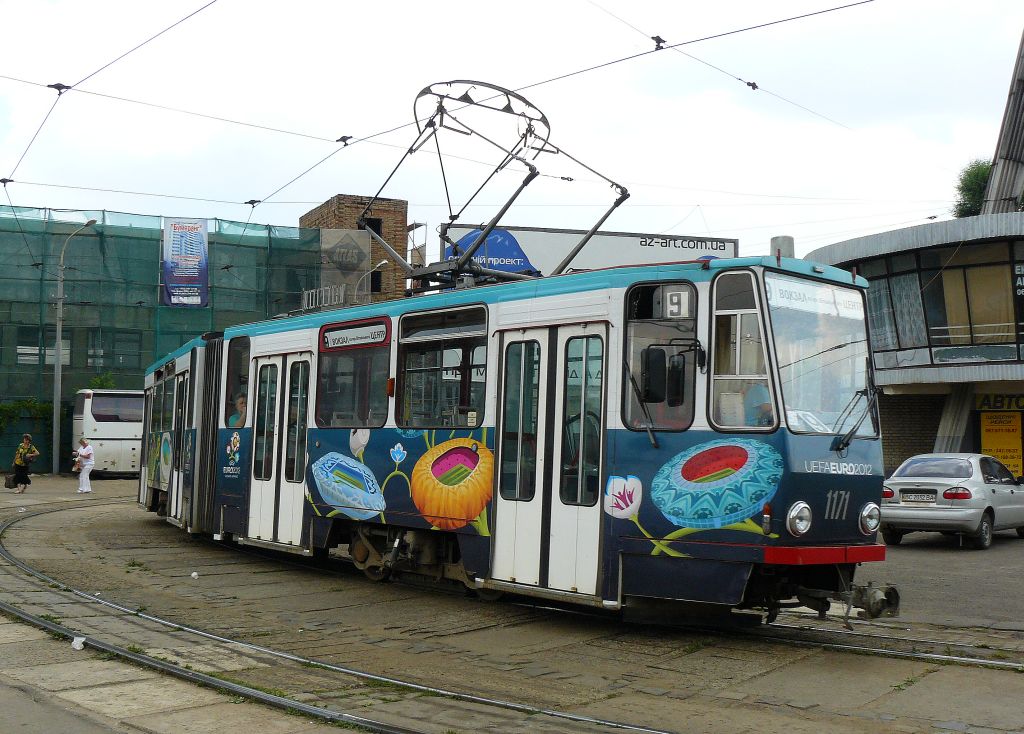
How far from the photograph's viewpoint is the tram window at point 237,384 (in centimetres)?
1451

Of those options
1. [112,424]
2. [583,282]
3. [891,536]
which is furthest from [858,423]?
[112,424]

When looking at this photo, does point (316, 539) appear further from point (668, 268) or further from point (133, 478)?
point (133, 478)

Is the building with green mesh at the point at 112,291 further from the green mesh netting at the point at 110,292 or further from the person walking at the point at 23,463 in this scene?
the person walking at the point at 23,463

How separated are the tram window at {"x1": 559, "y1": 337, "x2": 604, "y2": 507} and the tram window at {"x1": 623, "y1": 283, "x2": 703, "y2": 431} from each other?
0.33 metres

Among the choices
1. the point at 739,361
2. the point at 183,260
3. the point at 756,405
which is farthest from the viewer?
the point at 183,260

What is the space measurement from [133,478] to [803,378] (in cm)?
3391

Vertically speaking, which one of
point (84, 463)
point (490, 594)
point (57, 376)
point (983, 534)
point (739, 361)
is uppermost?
point (57, 376)

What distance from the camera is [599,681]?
7672mm

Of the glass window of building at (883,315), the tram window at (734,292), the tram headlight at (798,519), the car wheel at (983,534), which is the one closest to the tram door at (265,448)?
the tram window at (734,292)

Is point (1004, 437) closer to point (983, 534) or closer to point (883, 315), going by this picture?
point (883, 315)

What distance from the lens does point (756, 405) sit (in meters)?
8.49

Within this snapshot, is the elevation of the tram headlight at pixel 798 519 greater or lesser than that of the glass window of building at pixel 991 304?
lesser

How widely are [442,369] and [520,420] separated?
1372 mm

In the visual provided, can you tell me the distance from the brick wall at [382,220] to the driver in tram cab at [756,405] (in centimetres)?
3733
